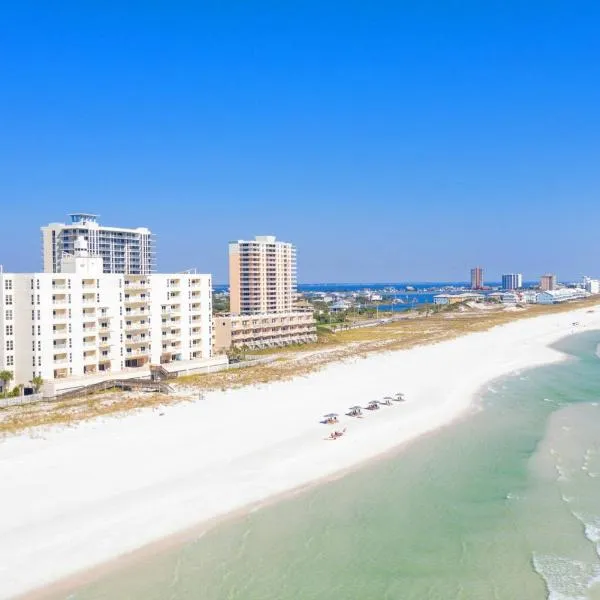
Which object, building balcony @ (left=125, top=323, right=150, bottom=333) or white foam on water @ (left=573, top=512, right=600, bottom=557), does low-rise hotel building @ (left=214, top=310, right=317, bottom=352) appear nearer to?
building balcony @ (left=125, top=323, right=150, bottom=333)

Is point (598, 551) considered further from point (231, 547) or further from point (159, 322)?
point (159, 322)

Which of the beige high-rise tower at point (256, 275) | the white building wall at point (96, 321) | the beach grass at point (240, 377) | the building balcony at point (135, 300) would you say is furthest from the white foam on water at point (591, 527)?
the beige high-rise tower at point (256, 275)

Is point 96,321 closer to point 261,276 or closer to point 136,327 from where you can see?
point 136,327

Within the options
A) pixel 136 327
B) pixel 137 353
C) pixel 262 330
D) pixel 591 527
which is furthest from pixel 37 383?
pixel 591 527

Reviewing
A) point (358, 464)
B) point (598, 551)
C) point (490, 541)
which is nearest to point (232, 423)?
point (358, 464)

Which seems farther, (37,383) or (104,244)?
(104,244)

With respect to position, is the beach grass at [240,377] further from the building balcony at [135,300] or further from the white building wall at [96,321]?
the building balcony at [135,300]
